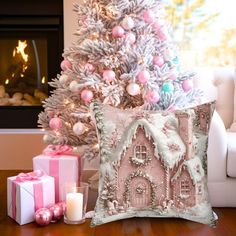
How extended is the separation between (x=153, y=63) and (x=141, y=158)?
0.63 meters

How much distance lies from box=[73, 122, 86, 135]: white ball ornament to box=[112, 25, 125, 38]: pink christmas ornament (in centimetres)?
48

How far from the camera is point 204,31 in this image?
3361 millimetres

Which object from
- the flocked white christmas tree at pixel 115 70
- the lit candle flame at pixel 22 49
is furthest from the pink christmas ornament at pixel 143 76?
the lit candle flame at pixel 22 49

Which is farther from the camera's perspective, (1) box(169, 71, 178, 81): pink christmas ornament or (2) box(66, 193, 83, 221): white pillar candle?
(1) box(169, 71, 178, 81): pink christmas ornament

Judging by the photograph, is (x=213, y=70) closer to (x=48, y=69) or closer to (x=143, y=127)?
(x=143, y=127)

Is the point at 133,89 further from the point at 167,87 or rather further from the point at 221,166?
the point at 221,166

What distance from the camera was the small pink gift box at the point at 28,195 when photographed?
1.74m

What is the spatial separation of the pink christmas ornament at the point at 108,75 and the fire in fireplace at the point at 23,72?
55.8 inches

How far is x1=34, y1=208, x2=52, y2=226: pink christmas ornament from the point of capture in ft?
5.68

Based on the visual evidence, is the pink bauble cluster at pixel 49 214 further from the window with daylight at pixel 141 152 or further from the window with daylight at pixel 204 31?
the window with daylight at pixel 204 31

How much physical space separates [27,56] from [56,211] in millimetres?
1929

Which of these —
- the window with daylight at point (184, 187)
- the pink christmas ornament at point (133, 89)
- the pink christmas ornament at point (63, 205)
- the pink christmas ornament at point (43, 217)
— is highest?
the pink christmas ornament at point (133, 89)

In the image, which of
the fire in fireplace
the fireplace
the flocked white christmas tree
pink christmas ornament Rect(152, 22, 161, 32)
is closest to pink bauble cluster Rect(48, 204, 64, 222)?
the flocked white christmas tree

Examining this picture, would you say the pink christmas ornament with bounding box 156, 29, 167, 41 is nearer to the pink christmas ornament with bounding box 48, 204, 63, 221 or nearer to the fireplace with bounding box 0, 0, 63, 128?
the pink christmas ornament with bounding box 48, 204, 63, 221
